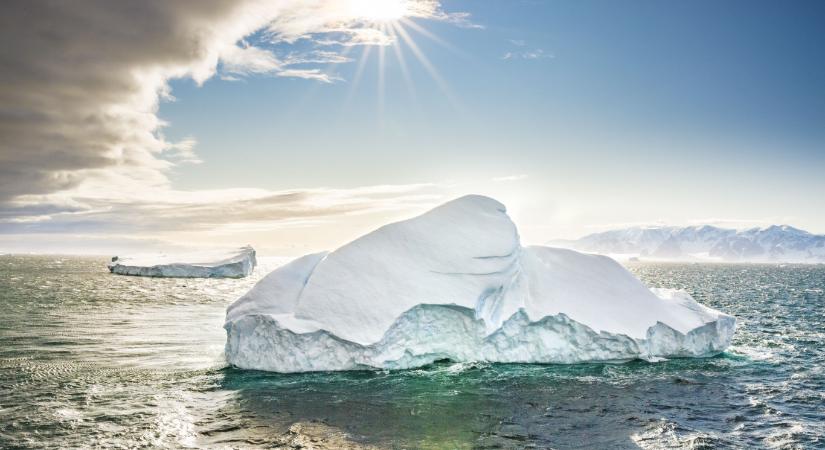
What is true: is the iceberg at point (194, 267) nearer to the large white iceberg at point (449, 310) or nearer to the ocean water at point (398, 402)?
the ocean water at point (398, 402)

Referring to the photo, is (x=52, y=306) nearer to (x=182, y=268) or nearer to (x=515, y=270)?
(x=515, y=270)

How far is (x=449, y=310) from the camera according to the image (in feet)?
64.3

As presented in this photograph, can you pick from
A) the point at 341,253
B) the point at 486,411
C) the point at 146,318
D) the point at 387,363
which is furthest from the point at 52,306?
the point at 486,411

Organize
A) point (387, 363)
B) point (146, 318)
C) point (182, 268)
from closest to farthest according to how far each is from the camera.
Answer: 1. point (387, 363)
2. point (146, 318)
3. point (182, 268)

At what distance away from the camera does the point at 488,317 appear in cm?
2027

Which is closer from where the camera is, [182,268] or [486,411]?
[486,411]

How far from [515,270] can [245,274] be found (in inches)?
3084

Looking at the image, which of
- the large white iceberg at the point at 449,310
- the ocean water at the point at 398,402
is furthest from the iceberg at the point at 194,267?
the large white iceberg at the point at 449,310

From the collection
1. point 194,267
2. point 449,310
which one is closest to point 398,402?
point 449,310

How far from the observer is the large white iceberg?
18.5 metres

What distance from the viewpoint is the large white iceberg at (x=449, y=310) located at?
60.6 ft

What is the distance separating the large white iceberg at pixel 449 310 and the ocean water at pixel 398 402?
857 millimetres

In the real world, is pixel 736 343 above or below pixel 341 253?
below

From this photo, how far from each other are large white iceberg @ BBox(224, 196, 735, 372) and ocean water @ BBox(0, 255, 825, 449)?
33.7 inches
